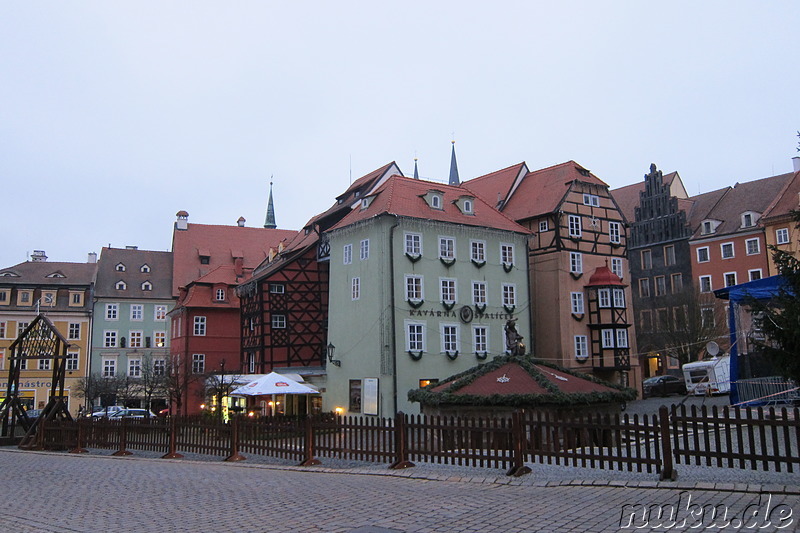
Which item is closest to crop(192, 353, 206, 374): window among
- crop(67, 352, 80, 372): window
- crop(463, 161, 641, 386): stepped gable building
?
crop(67, 352, 80, 372): window

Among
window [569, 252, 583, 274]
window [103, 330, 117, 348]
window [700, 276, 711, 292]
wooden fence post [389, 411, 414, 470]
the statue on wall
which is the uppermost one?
window [700, 276, 711, 292]

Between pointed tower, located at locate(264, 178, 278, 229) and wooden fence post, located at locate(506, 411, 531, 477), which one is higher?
pointed tower, located at locate(264, 178, 278, 229)

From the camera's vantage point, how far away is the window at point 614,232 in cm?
4316

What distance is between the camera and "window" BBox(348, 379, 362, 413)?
35.4 metres

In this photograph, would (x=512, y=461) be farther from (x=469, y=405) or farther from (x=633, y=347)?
(x=633, y=347)

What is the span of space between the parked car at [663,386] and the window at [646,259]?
16101 mm

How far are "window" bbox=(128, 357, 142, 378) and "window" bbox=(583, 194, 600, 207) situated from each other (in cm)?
3854

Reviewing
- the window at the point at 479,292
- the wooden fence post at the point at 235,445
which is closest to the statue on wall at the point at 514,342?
the wooden fence post at the point at 235,445

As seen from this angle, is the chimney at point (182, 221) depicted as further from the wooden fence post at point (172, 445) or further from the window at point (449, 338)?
the wooden fence post at point (172, 445)

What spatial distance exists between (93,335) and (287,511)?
2177 inches

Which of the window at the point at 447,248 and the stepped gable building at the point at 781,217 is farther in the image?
the stepped gable building at the point at 781,217

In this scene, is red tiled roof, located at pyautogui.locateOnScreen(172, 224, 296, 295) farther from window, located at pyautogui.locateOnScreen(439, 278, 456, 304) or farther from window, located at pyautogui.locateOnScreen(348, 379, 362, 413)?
window, located at pyautogui.locateOnScreen(439, 278, 456, 304)

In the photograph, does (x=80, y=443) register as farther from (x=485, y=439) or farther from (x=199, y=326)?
(x=199, y=326)

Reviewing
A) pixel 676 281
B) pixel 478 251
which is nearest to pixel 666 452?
pixel 478 251
